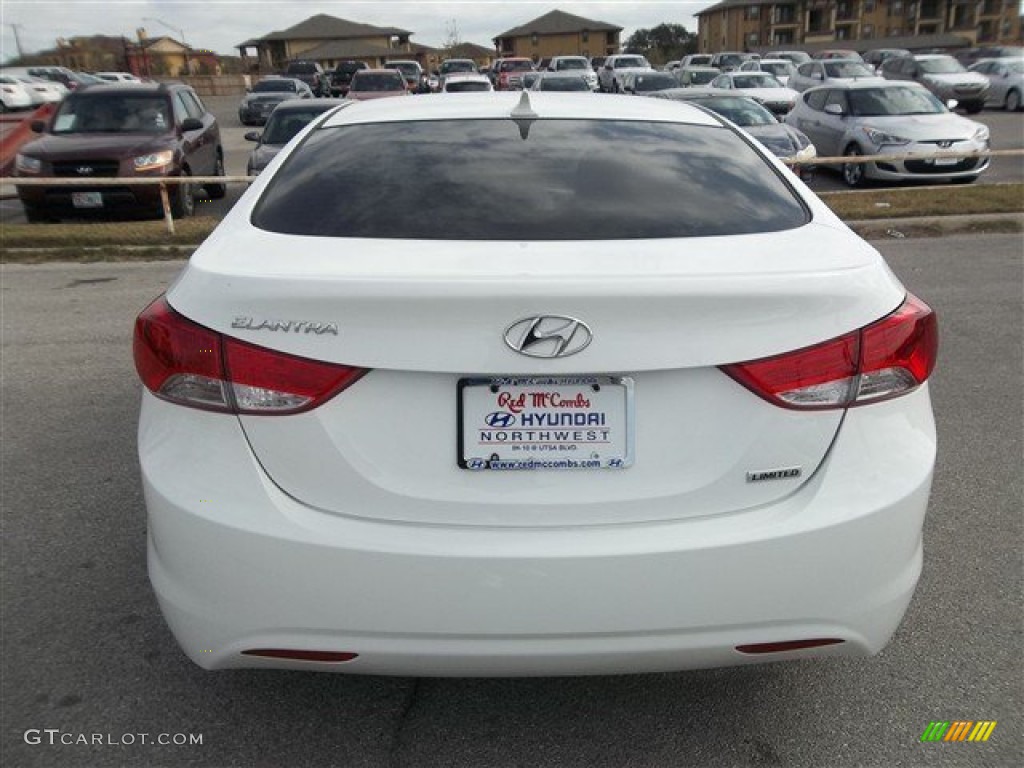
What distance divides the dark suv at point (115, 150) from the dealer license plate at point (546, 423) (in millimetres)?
10736

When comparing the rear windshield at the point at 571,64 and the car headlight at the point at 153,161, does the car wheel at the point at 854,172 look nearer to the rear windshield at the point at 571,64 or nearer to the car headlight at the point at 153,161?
the car headlight at the point at 153,161

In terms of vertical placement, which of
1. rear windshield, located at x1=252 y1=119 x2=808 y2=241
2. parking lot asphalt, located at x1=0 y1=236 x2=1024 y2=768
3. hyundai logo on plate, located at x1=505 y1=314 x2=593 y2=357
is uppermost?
rear windshield, located at x1=252 y1=119 x2=808 y2=241

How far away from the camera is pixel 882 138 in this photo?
13406mm

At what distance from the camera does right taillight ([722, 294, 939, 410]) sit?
192 cm

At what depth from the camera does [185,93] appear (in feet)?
45.7

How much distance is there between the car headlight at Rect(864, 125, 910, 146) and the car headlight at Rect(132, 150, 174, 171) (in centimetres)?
1060

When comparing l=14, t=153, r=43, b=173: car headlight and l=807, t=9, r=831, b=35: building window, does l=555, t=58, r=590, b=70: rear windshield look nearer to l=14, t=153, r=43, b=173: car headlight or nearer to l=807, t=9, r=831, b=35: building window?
l=14, t=153, r=43, b=173: car headlight

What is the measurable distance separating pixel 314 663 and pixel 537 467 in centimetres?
72

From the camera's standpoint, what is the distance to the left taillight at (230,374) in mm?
1896

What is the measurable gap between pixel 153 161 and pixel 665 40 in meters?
110

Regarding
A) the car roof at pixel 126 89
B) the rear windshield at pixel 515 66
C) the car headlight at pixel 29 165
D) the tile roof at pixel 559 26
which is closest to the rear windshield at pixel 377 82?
the car roof at pixel 126 89

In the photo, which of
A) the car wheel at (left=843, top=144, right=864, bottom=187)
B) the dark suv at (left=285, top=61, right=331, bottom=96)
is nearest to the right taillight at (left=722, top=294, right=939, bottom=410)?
the car wheel at (left=843, top=144, right=864, bottom=187)

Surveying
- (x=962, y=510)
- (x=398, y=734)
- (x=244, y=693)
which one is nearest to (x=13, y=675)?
(x=244, y=693)

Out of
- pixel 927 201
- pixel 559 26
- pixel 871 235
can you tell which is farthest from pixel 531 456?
pixel 559 26
